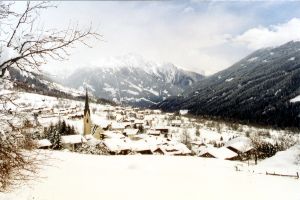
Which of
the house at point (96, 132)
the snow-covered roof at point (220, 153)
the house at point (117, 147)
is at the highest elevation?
the house at point (96, 132)

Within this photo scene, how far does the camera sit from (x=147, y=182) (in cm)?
2192

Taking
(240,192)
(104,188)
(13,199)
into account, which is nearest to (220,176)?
(240,192)

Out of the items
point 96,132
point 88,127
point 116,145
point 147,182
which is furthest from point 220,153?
point 147,182

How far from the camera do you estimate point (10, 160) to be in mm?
7117

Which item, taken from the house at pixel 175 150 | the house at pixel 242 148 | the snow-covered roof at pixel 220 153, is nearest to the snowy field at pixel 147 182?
the house at pixel 175 150

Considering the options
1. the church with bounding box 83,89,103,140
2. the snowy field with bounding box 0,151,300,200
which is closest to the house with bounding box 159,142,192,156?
the church with bounding box 83,89,103,140

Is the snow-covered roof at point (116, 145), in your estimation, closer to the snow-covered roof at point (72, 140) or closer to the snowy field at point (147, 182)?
the snow-covered roof at point (72, 140)

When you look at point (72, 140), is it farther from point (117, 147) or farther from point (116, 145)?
point (117, 147)

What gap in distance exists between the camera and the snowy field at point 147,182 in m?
19.2

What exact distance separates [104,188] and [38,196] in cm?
439

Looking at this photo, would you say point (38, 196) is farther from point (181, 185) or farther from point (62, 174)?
point (181, 185)

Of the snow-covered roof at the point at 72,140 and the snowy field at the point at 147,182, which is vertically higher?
the snowy field at the point at 147,182

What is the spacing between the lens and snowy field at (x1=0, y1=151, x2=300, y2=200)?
63.1ft

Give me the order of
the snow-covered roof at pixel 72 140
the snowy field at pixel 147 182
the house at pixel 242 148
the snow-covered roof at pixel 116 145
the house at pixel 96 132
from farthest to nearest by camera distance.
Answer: the house at pixel 96 132 → the house at pixel 242 148 → the snow-covered roof at pixel 72 140 → the snow-covered roof at pixel 116 145 → the snowy field at pixel 147 182
